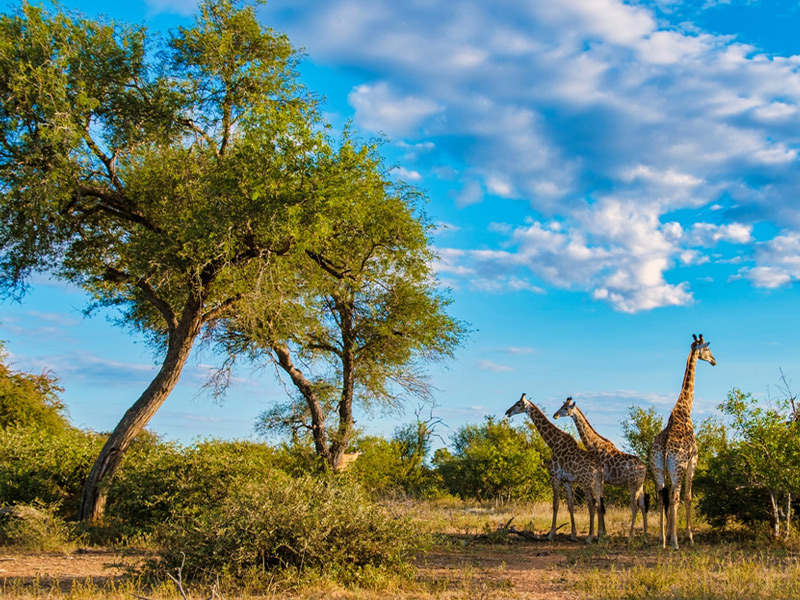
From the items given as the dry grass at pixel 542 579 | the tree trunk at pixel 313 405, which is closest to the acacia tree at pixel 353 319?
the tree trunk at pixel 313 405

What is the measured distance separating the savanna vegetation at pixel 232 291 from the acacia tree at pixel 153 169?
60mm

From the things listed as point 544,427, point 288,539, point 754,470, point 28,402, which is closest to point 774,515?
point 754,470

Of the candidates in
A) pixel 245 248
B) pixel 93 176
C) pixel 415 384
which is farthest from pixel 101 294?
pixel 415 384

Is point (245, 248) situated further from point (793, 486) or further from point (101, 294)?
point (793, 486)

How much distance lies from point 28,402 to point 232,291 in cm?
1647

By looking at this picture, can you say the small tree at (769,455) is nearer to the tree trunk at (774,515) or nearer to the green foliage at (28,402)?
the tree trunk at (774,515)

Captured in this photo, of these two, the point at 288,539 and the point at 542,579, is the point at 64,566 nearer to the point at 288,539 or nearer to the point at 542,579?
the point at 288,539

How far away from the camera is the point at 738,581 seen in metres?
9.07

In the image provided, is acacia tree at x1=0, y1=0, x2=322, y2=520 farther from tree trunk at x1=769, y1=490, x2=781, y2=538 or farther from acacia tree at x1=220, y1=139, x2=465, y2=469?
tree trunk at x1=769, y1=490, x2=781, y2=538

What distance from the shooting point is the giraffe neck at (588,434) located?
597 inches

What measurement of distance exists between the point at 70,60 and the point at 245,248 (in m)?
6.15

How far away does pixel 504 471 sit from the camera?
98.4ft

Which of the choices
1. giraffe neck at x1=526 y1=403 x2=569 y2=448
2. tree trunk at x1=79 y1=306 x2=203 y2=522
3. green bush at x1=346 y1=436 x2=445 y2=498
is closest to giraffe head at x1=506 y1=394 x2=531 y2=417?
giraffe neck at x1=526 y1=403 x2=569 y2=448

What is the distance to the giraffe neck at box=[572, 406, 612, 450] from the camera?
1517 centimetres
